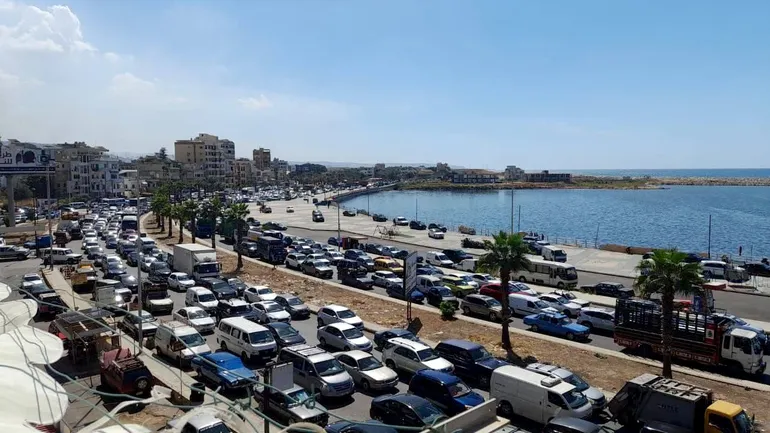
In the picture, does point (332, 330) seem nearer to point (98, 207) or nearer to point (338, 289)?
point (338, 289)

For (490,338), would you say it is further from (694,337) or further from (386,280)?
(386,280)

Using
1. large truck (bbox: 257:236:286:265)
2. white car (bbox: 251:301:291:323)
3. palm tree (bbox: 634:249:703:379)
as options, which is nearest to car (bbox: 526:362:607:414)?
palm tree (bbox: 634:249:703:379)

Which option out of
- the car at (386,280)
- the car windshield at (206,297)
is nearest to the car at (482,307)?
the car at (386,280)

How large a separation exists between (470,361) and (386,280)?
1615 cm

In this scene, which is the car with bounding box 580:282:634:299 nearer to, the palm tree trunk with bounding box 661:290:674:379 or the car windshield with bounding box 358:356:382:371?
the palm tree trunk with bounding box 661:290:674:379

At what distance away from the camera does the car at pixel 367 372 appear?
1667 cm

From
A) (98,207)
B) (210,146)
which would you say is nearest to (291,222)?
(98,207)

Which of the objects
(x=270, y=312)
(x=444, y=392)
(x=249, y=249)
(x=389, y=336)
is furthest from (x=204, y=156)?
(x=444, y=392)

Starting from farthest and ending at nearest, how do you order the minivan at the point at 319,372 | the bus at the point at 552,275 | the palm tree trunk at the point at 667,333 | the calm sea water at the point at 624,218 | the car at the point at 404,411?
the calm sea water at the point at 624,218, the bus at the point at 552,275, the palm tree trunk at the point at 667,333, the minivan at the point at 319,372, the car at the point at 404,411

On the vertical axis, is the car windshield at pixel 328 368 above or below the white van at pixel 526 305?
above

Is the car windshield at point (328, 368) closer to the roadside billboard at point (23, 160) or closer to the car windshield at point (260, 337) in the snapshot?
the car windshield at point (260, 337)

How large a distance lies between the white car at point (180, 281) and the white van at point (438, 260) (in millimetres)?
19947

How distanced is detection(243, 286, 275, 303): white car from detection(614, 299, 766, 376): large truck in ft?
55.2

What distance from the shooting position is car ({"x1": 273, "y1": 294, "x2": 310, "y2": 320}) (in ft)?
87.4
